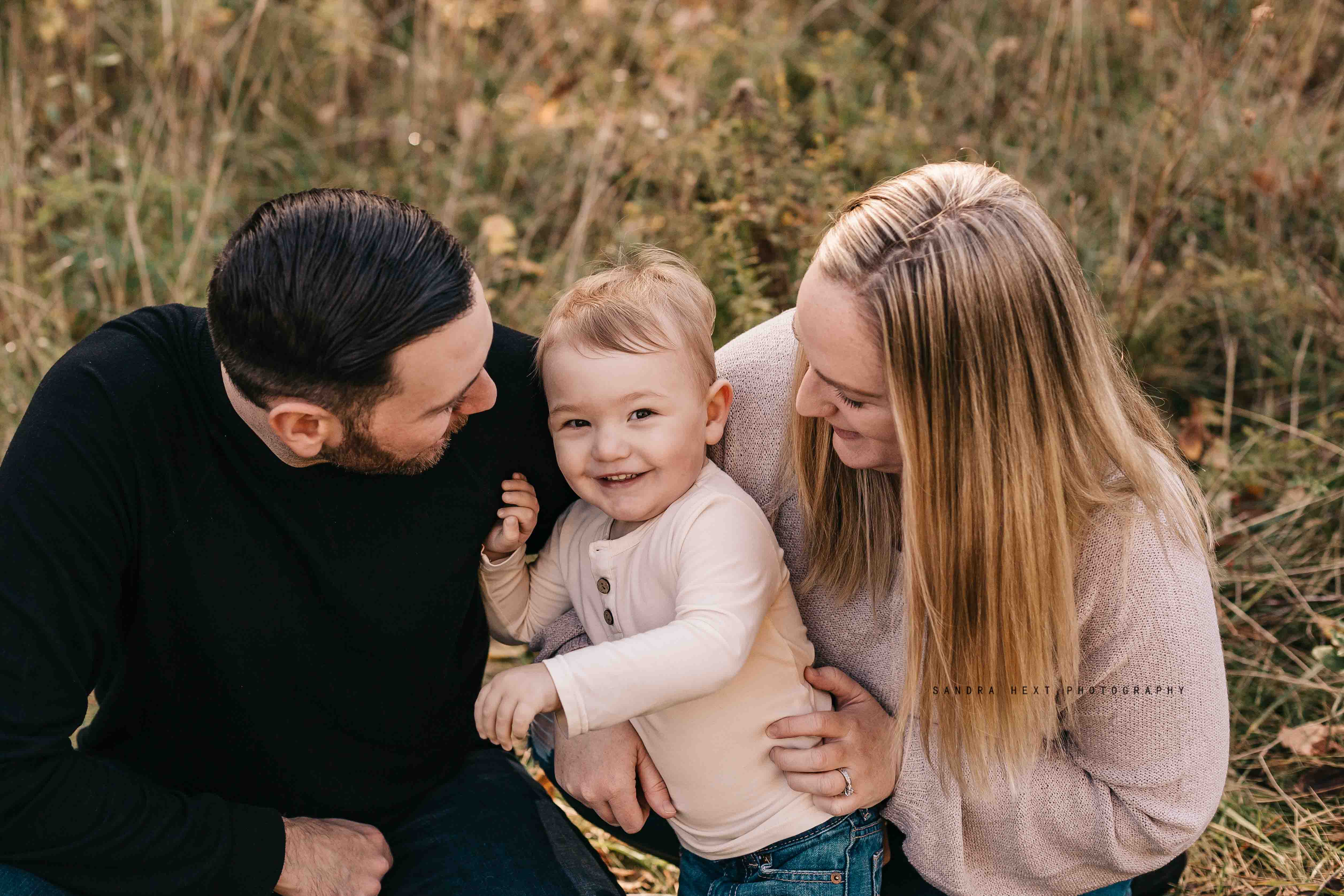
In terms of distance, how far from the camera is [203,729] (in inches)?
83.1

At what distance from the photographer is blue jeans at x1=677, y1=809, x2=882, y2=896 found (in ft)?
6.95

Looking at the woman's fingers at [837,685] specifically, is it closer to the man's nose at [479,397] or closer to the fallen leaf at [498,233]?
the man's nose at [479,397]

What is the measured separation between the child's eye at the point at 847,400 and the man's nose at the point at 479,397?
62cm

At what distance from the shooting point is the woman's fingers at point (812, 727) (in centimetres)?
209

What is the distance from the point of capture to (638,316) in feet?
6.76

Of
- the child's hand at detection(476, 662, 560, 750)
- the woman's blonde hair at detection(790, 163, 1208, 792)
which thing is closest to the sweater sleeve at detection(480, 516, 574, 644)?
the child's hand at detection(476, 662, 560, 750)

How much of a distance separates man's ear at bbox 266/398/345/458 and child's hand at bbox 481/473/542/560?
1.23 feet

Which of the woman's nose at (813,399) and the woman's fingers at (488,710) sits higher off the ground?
the woman's nose at (813,399)

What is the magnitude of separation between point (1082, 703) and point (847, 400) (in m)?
0.69

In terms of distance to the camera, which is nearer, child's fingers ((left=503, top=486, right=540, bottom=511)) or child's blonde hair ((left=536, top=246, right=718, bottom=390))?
child's blonde hair ((left=536, top=246, right=718, bottom=390))

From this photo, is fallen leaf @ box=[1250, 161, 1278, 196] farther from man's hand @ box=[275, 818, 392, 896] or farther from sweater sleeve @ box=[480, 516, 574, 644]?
man's hand @ box=[275, 818, 392, 896]

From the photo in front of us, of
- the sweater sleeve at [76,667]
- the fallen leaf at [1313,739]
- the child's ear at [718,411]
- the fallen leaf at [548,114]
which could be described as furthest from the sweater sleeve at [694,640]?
the fallen leaf at [548,114]

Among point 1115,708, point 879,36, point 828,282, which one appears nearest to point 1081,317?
point 828,282

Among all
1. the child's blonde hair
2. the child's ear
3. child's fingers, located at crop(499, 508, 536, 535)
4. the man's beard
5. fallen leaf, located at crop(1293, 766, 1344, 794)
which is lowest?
fallen leaf, located at crop(1293, 766, 1344, 794)
